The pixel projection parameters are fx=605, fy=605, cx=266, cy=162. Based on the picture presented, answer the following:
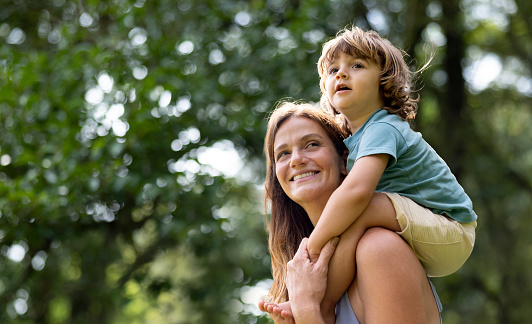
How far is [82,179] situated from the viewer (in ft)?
17.6

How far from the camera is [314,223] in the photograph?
2.42 meters

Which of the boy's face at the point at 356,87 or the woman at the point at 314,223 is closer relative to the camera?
the woman at the point at 314,223

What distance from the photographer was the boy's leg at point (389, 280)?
6.28 ft

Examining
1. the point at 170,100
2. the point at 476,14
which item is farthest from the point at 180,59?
the point at 476,14

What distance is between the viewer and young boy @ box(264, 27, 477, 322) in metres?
2.01

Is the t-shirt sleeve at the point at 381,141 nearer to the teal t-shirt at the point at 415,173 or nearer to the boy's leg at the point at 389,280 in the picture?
the teal t-shirt at the point at 415,173

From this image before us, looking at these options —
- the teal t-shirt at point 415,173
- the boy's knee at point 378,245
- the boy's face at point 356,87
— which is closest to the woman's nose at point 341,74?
the boy's face at point 356,87

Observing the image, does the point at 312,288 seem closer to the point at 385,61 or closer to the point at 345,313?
the point at 345,313

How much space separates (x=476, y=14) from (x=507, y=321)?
5078 mm


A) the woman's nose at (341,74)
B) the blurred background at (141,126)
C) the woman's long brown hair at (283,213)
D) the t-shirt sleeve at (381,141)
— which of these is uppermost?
the woman's nose at (341,74)

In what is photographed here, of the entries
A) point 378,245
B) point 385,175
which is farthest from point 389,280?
point 385,175

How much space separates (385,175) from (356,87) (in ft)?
1.12

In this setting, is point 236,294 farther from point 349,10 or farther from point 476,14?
point 476,14

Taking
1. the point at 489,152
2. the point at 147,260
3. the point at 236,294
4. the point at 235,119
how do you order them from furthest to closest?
the point at 489,152 → the point at 147,260 → the point at 236,294 → the point at 235,119
